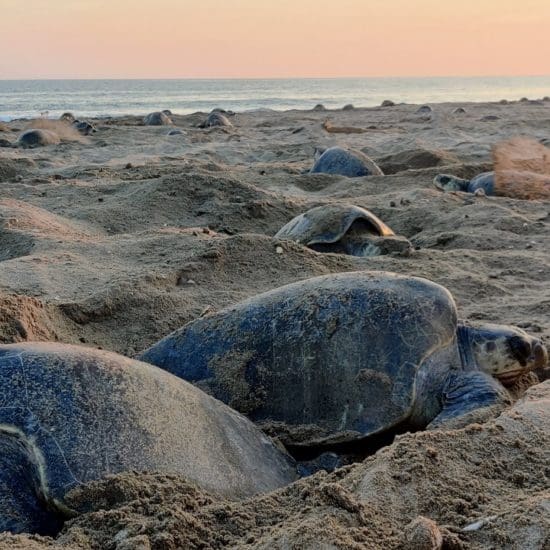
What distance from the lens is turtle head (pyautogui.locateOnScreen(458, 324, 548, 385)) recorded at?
3.04m

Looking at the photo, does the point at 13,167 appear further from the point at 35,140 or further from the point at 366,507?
the point at 366,507

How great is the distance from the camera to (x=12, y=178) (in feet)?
26.9

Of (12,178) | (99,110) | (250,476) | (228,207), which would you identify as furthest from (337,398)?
(99,110)

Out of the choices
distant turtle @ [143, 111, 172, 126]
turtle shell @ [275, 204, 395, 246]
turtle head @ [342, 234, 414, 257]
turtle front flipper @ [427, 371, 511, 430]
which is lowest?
turtle front flipper @ [427, 371, 511, 430]

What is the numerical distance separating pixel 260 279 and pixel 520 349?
1647 mm

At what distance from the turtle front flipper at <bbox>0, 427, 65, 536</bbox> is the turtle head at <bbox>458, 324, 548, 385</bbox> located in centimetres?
176

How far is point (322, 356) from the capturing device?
279 cm

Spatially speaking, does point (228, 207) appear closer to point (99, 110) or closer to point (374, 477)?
point (374, 477)

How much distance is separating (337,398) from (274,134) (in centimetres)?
1243

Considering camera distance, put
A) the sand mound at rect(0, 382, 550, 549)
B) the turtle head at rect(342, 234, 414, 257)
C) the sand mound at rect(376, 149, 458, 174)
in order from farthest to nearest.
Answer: the sand mound at rect(376, 149, 458, 174), the turtle head at rect(342, 234, 414, 257), the sand mound at rect(0, 382, 550, 549)

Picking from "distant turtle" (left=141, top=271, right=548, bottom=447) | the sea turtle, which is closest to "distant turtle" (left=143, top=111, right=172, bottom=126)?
"distant turtle" (left=141, top=271, right=548, bottom=447)

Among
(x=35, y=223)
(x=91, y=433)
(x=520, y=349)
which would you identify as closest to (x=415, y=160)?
(x=35, y=223)

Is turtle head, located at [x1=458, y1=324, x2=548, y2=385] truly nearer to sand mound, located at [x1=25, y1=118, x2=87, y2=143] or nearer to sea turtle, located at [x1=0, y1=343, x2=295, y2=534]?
sea turtle, located at [x1=0, y1=343, x2=295, y2=534]

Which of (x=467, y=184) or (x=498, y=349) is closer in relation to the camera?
(x=498, y=349)
